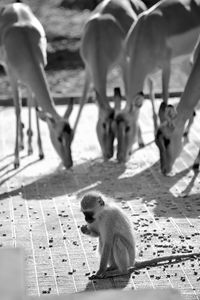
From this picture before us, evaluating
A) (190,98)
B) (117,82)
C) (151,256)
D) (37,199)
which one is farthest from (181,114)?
(117,82)

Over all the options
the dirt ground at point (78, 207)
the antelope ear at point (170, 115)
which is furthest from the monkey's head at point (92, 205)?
the antelope ear at point (170, 115)

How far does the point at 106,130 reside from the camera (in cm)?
951

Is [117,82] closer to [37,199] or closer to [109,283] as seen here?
[37,199]

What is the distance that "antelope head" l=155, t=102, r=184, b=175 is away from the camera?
8.80 meters

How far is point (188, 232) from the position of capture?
7023 mm

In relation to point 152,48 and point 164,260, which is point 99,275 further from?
point 152,48

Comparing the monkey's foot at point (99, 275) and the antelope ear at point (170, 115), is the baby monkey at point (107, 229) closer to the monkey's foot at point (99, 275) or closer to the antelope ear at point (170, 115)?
the monkey's foot at point (99, 275)

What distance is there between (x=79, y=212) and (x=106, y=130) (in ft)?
6.28

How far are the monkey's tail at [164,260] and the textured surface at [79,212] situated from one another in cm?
A: 6

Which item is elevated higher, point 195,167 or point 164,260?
point 164,260

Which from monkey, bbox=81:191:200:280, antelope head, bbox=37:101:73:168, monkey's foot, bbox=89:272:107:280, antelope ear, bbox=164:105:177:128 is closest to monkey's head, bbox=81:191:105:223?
monkey, bbox=81:191:200:280

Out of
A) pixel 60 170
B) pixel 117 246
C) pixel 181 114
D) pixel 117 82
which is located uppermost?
pixel 117 246

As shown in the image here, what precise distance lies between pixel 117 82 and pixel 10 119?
10.0 ft

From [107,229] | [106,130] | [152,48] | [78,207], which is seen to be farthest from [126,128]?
[107,229]
